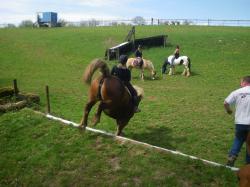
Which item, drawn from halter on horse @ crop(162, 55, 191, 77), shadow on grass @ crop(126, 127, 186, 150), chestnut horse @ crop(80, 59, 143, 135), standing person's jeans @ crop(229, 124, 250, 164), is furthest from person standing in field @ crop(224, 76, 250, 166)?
halter on horse @ crop(162, 55, 191, 77)

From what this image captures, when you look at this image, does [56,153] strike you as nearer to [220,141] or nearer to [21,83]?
[220,141]

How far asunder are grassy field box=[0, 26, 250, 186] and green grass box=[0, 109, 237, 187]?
50cm

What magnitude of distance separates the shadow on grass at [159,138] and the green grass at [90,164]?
120 cm

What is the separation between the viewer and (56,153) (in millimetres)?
7289

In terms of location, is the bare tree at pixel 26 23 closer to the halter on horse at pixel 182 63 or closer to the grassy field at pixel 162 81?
the grassy field at pixel 162 81

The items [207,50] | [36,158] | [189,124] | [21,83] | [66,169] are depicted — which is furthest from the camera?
[207,50]

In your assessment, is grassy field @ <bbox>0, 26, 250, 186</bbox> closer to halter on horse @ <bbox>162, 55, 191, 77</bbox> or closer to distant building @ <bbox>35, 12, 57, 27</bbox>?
halter on horse @ <bbox>162, 55, 191, 77</bbox>

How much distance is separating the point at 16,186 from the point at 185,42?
90.9 feet

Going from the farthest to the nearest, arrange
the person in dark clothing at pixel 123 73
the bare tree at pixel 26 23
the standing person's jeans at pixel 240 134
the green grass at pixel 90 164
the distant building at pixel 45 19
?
the bare tree at pixel 26 23, the distant building at pixel 45 19, the person in dark clothing at pixel 123 73, the standing person's jeans at pixel 240 134, the green grass at pixel 90 164

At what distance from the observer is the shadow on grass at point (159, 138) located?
829 cm

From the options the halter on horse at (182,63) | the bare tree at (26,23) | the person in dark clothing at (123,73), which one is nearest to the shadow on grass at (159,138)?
the person in dark clothing at (123,73)

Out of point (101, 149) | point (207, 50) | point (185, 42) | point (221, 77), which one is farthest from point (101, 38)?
point (101, 149)

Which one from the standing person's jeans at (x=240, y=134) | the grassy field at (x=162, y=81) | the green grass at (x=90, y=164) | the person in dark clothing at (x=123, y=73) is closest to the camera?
the green grass at (x=90, y=164)

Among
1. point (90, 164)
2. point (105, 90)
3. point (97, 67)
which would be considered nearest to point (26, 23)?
point (97, 67)
